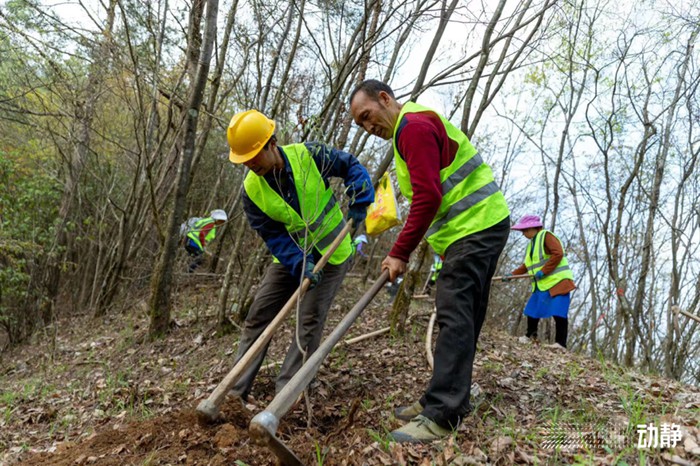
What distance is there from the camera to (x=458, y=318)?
7.80ft

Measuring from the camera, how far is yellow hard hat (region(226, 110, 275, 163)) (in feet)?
9.74

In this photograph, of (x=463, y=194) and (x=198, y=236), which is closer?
(x=463, y=194)

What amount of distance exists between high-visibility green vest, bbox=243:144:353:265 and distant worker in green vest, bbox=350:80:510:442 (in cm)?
72

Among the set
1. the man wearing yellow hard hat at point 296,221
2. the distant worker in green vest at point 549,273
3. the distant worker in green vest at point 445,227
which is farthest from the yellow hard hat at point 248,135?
the distant worker in green vest at point 549,273

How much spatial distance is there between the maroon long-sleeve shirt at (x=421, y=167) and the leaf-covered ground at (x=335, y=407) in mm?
1117

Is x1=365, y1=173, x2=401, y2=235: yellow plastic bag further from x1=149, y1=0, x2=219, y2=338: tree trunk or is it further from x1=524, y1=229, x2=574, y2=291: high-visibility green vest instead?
x1=524, y1=229, x2=574, y2=291: high-visibility green vest

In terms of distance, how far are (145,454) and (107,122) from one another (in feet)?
30.1

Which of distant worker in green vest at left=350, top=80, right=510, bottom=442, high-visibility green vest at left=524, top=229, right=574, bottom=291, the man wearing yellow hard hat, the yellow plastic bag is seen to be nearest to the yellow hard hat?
the man wearing yellow hard hat

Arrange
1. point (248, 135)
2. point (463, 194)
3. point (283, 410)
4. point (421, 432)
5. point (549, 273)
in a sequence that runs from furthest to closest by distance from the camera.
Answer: point (549, 273)
point (248, 135)
point (463, 194)
point (421, 432)
point (283, 410)

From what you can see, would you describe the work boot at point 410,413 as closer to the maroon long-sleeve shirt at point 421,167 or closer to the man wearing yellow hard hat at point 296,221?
the man wearing yellow hard hat at point 296,221

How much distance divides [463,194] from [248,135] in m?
1.51

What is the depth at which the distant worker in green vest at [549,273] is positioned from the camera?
20.7 feet

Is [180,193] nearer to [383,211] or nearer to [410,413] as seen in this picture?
[383,211]

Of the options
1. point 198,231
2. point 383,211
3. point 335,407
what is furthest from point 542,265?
point 198,231
